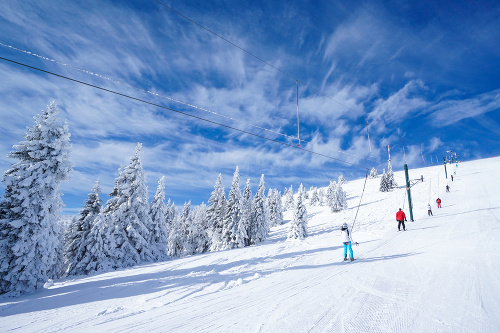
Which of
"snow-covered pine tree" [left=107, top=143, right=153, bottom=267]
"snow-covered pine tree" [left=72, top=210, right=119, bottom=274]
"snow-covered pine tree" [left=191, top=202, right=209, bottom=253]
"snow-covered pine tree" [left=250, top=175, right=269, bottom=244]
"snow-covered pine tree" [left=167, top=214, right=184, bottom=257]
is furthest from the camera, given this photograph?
"snow-covered pine tree" [left=167, top=214, right=184, bottom=257]

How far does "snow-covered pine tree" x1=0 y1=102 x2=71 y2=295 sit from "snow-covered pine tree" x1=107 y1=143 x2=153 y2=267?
7.13 m

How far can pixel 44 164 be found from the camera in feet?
46.7

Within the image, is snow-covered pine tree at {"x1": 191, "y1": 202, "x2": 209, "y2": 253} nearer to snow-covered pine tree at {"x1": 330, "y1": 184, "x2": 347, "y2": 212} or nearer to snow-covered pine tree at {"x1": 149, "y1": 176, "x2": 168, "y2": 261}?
snow-covered pine tree at {"x1": 149, "y1": 176, "x2": 168, "y2": 261}

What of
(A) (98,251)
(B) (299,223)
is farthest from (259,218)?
(A) (98,251)

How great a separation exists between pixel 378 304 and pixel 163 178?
99.2ft

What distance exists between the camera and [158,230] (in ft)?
85.9

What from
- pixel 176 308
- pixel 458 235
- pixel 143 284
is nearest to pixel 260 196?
pixel 458 235

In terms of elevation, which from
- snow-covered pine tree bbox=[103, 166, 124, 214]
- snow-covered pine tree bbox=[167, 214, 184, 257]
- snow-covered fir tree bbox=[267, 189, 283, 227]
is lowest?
snow-covered pine tree bbox=[167, 214, 184, 257]

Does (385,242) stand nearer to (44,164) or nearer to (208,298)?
(208,298)

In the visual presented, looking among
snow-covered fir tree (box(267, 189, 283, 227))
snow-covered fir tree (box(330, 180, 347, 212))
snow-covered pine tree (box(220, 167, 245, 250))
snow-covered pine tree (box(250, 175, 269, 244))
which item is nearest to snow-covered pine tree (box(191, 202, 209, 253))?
snow-covered pine tree (box(220, 167, 245, 250))

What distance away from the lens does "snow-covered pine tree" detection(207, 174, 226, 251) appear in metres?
36.0

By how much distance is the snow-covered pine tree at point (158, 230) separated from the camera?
24.5 meters

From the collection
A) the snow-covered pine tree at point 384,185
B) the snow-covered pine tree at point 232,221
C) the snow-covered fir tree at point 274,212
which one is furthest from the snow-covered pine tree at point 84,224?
the snow-covered pine tree at point 384,185

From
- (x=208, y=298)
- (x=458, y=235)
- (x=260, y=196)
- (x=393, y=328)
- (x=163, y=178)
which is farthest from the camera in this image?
(x=260, y=196)
